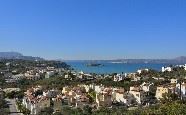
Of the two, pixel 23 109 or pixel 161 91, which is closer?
pixel 23 109

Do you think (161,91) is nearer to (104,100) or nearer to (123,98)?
(123,98)

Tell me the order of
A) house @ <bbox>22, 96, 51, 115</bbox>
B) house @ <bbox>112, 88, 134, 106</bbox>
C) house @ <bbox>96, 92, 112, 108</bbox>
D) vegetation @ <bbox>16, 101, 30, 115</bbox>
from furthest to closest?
house @ <bbox>112, 88, 134, 106</bbox> → house @ <bbox>96, 92, 112, 108</bbox> → house @ <bbox>22, 96, 51, 115</bbox> → vegetation @ <bbox>16, 101, 30, 115</bbox>

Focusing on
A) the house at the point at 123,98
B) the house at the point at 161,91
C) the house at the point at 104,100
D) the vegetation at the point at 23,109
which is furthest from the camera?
the house at the point at 161,91

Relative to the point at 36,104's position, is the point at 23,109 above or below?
below

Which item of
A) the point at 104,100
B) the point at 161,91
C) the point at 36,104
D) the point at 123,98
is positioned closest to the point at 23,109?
the point at 36,104

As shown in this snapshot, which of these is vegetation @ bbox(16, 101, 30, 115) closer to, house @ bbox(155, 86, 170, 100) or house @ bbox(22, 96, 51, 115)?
house @ bbox(22, 96, 51, 115)

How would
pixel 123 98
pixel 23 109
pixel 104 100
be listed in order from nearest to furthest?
pixel 23 109 → pixel 104 100 → pixel 123 98

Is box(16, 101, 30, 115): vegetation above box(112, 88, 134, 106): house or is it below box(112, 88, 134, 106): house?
below

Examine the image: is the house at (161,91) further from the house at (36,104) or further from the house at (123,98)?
the house at (36,104)

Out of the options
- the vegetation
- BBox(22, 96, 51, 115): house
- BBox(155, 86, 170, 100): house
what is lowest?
the vegetation

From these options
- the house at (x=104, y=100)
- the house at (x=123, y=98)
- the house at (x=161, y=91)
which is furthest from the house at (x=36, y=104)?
the house at (x=161, y=91)

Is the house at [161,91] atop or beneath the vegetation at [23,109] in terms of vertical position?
atop

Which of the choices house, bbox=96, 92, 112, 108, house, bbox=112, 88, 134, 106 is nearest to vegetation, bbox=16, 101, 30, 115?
house, bbox=96, 92, 112, 108
